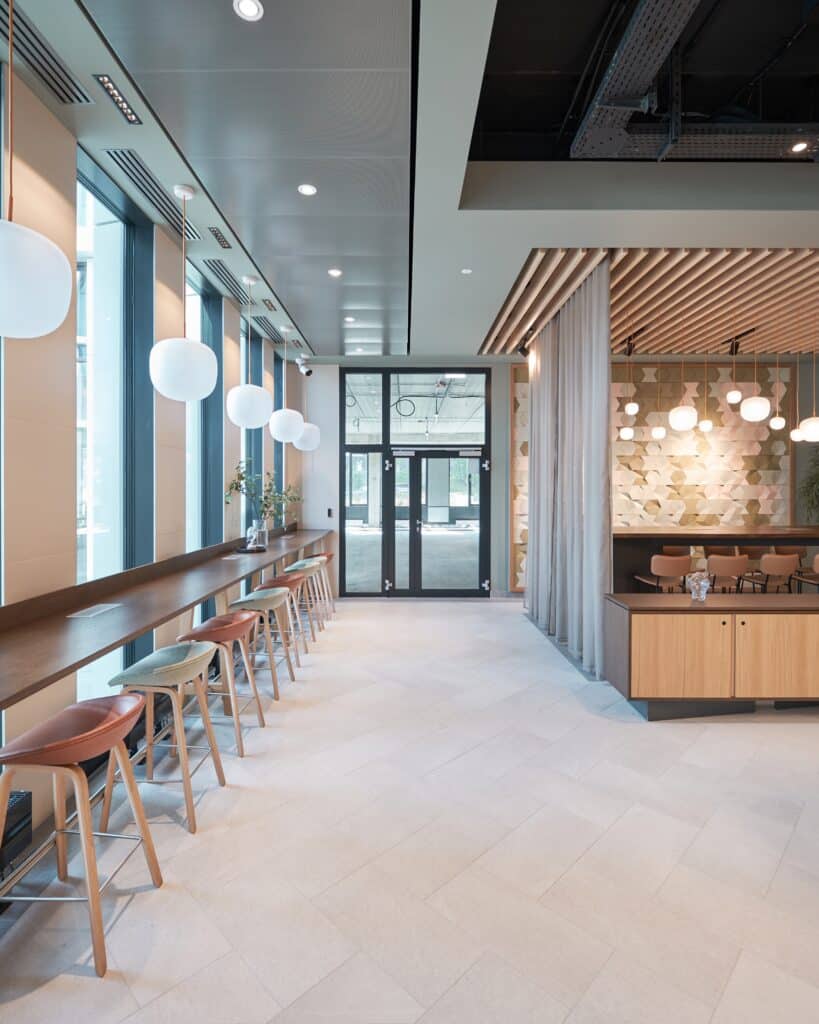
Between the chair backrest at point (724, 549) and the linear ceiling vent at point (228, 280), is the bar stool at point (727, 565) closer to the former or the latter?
the chair backrest at point (724, 549)

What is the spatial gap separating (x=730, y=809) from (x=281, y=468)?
6192 millimetres

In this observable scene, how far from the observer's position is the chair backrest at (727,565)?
5.50 metres

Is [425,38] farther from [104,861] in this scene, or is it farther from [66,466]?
[104,861]

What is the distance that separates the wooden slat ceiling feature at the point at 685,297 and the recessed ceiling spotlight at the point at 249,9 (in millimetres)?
2621

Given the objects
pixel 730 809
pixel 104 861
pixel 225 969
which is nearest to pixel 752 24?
pixel 730 809

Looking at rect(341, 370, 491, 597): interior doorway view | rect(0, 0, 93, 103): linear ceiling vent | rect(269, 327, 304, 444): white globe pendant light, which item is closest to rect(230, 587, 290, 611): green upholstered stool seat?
rect(269, 327, 304, 444): white globe pendant light

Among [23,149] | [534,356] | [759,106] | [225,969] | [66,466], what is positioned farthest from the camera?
[534,356]

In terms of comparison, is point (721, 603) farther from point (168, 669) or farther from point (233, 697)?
point (168, 669)

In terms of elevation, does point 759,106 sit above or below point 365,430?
above

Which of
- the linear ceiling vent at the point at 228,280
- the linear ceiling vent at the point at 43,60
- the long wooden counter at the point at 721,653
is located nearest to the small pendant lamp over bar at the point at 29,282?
the linear ceiling vent at the point at 43,60

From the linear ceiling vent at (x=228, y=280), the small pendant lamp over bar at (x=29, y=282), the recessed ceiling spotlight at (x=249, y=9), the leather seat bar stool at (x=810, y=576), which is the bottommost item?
the leather seat bar stool at (x=810, y=576)

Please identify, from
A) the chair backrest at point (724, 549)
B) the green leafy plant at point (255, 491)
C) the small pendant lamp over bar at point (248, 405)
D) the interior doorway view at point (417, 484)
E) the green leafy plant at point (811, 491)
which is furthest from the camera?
the interior doorway view at point (417, 484)

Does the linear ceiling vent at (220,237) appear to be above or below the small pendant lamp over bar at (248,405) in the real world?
above

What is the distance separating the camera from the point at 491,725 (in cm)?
367
